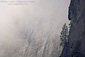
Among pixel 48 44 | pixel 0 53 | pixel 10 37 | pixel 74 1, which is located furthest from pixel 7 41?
pixel 74 1

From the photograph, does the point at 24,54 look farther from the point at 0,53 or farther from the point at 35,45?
the point at 0,53

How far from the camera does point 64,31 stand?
62.3 m

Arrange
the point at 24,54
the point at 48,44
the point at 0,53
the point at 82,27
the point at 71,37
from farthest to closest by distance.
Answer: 1. the point at 0,53
2. the point at 24,54
3. the point at 48,44
4. the point at 71,37
5. the point at 82,27

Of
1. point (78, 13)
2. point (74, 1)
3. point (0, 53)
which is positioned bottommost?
point (0, 53)

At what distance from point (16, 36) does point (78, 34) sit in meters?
171

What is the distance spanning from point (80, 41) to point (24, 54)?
13606cm

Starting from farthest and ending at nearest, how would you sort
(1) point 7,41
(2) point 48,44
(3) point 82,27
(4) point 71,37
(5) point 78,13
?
(1) point 7,41
(2) point 48,44
(4) point 71,37
(5) point 78,13
(3) point 82,27

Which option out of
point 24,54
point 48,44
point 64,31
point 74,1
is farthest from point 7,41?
point 74,1

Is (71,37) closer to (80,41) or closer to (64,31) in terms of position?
(80,41)

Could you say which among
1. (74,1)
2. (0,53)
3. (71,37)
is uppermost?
(74,1)

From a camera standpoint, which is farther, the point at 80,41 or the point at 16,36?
the point at 16,36

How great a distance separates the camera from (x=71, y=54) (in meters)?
26.0

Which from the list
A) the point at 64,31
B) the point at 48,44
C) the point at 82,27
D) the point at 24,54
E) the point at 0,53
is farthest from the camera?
the point at 0,53

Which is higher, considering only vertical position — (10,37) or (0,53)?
(10,37)
